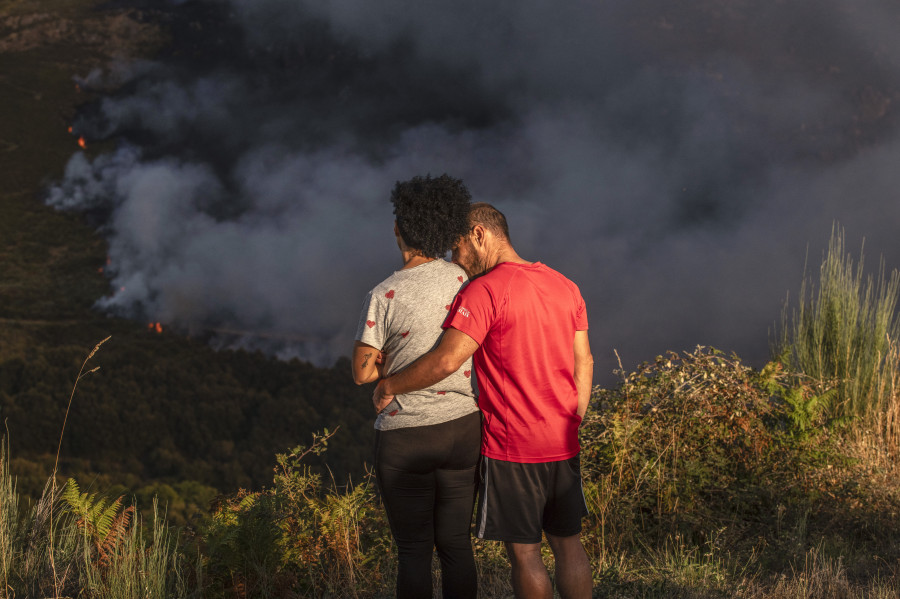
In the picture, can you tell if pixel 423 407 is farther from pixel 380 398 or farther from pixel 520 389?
pixel 520 389

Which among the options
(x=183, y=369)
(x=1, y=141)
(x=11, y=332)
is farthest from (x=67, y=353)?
(x=1, y=141)

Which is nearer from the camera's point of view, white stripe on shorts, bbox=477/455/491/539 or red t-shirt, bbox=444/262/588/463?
red t-shirt, bbox=444/262/588/463

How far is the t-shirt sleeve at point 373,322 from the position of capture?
2.14 meters

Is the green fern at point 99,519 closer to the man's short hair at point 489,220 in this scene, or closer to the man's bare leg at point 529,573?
the man's bare leg at point 529,573

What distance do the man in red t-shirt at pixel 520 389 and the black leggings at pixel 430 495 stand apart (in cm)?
8

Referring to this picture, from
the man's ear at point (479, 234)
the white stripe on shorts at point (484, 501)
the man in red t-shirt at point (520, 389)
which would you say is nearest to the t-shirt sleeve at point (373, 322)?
the man in red t-shirt at point (520, 389)

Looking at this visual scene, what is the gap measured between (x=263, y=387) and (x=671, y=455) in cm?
3639

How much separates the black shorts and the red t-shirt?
43 millimetres

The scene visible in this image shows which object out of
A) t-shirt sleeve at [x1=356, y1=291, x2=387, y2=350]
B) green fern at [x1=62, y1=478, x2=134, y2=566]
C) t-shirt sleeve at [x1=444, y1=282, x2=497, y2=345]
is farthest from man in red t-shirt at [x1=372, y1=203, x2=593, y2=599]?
green fern at [x1=62, y1=478, x2=134, y2=566]

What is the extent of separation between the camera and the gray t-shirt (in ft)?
7.05

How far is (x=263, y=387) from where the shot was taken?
3872cm

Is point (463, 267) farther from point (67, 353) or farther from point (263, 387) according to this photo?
point (67, 353)

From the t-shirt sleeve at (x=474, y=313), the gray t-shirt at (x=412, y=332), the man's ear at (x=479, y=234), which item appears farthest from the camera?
the man's ear at (x=479, y=234)

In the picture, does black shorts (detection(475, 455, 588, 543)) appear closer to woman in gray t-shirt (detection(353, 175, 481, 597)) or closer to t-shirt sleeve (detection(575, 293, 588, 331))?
woman in gray t-shirt (detection(353, 175, 481, 597))
